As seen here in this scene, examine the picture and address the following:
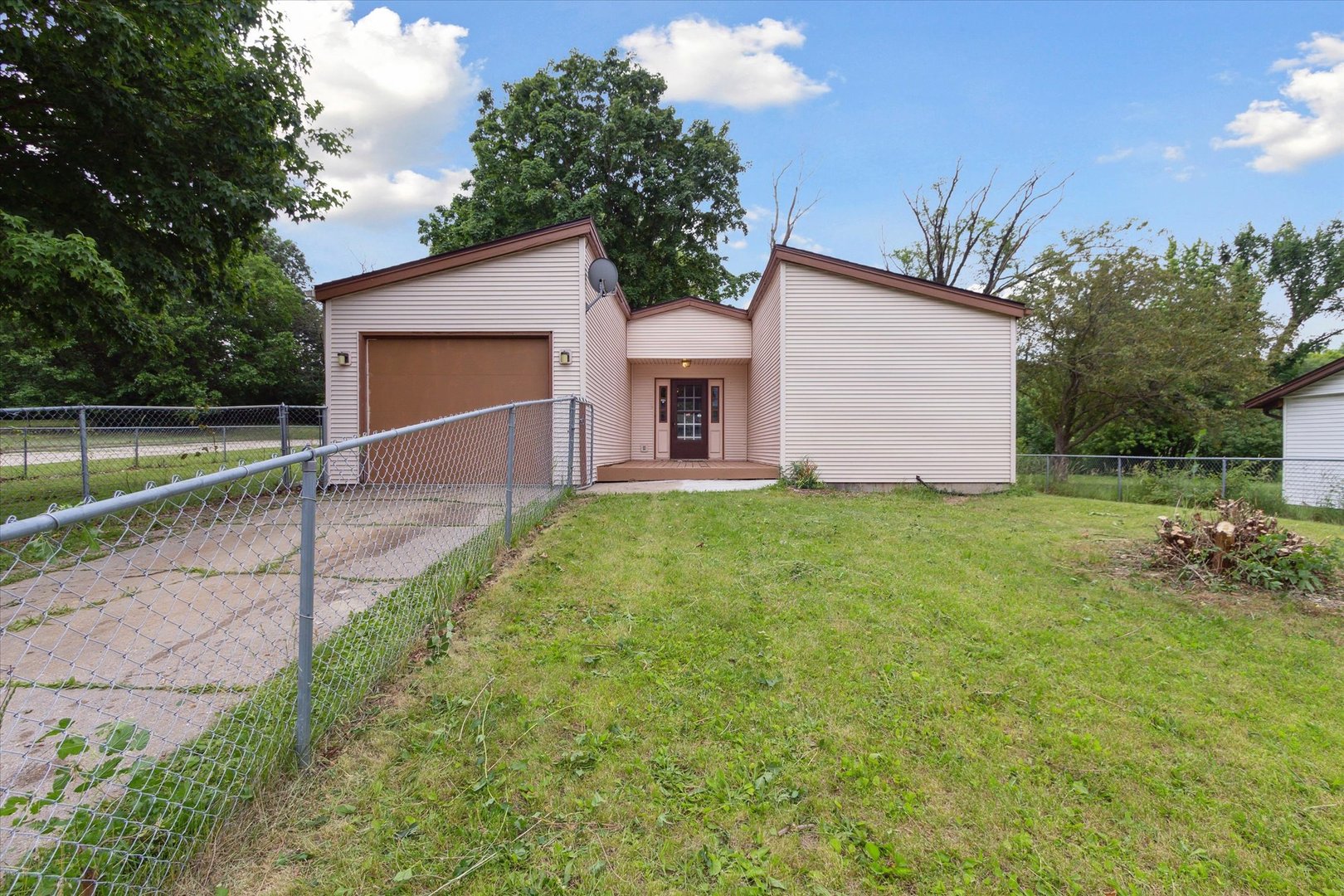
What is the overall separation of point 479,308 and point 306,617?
736 cm

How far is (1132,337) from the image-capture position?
16375 mm

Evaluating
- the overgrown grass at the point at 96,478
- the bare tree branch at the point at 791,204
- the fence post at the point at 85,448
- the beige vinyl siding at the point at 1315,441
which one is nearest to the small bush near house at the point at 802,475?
the overgrown grass at the point at 96,478

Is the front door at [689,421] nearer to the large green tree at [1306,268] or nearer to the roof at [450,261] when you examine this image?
the roof at [450,261]

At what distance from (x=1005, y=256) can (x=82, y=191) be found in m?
A: 25.5

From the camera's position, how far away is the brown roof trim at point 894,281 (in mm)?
9289

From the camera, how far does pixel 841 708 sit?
2326 millimetres

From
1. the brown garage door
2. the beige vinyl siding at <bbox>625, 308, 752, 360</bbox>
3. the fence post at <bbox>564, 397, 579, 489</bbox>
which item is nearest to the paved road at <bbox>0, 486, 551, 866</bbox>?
the fence post at <bbox>564, 397, 579, 489</bbox>

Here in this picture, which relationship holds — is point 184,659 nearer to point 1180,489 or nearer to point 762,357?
point 762,357

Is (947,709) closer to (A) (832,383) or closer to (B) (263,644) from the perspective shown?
(B) (263,644)

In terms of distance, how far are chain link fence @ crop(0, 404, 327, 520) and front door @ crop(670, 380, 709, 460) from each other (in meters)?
7.28

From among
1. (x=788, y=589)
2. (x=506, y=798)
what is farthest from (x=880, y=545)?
(x=506, y=798)

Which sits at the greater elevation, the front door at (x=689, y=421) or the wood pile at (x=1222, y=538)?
the front door at (x=689, y=421)

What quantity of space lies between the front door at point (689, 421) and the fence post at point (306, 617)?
11.5m

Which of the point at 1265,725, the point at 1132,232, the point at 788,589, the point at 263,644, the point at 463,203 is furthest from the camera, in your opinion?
the point at 463,203
